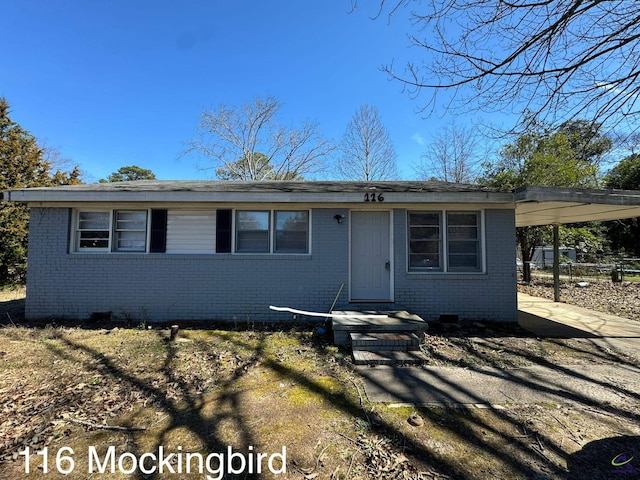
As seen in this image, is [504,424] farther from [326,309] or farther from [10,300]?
[10,300]

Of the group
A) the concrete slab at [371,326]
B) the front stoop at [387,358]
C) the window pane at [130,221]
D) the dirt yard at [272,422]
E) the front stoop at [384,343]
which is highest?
the window pane at [130,221]

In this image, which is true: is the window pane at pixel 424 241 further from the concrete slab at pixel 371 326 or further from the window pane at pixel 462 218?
the concrete slab at pixel 371 326

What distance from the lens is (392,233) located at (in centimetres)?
673

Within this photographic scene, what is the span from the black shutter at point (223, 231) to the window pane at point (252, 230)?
20cm

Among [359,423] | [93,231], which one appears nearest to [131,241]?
[93,231]

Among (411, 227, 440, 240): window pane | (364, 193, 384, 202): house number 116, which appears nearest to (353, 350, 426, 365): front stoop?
(411, 227, 440, 240): window pane

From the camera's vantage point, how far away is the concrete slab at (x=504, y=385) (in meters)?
3.52

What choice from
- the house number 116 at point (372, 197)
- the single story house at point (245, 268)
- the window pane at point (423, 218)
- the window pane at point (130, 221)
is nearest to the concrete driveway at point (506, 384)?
A: the single story house at point (245, 268)

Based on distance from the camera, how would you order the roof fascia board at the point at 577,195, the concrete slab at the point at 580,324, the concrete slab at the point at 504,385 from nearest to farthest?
the concrete slab at the point at 504,385 < the roof fascia board at the point at 577,195 < the concrete slab at the point at 580,324

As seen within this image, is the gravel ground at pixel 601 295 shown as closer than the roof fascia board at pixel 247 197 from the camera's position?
No

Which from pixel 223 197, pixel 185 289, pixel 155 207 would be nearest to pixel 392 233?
pixel 223 197

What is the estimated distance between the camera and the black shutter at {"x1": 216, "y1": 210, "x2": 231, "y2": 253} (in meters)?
6.73

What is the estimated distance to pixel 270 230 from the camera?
6812 millimetres

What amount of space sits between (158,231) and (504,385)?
6926mm
